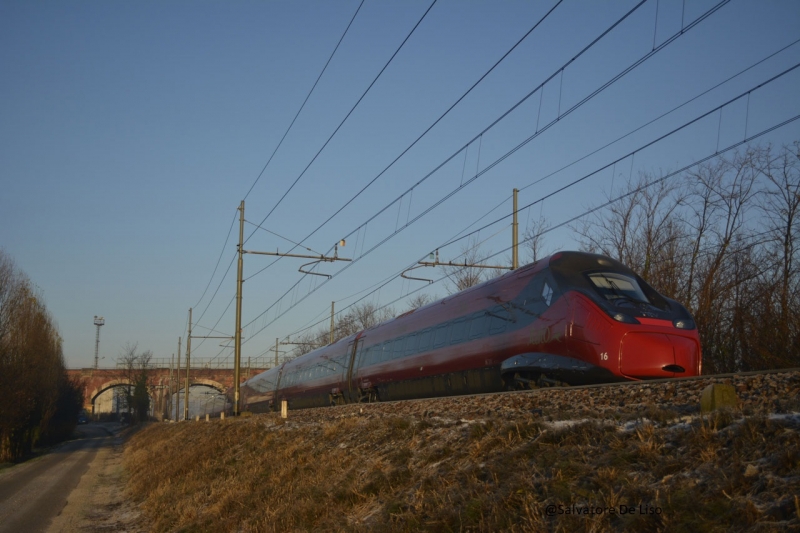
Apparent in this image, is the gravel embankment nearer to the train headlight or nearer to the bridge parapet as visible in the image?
the train headlight

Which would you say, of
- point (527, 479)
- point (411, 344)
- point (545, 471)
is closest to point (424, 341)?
point (411, 344)

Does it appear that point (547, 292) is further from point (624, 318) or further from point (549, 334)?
point (624, 318)

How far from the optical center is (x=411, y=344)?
66.9 feet

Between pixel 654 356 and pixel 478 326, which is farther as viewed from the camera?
pixel 478 326

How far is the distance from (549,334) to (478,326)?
10.0ft

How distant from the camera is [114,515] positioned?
16891mm

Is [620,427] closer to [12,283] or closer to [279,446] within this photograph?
[279,446]

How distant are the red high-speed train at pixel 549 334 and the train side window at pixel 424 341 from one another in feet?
0.10

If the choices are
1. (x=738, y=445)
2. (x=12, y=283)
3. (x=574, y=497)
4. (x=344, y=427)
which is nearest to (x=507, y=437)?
(x=574, y=497)

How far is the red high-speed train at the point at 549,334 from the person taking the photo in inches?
500

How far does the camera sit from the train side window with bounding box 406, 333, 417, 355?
66.0 feet

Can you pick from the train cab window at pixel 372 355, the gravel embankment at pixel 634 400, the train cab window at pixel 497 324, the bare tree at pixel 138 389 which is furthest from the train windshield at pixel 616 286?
the bare tree at pixel 138 389

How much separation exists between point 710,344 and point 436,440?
1438 cm

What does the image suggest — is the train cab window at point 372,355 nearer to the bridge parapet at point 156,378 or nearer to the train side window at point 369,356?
the train side window at point 369,356
